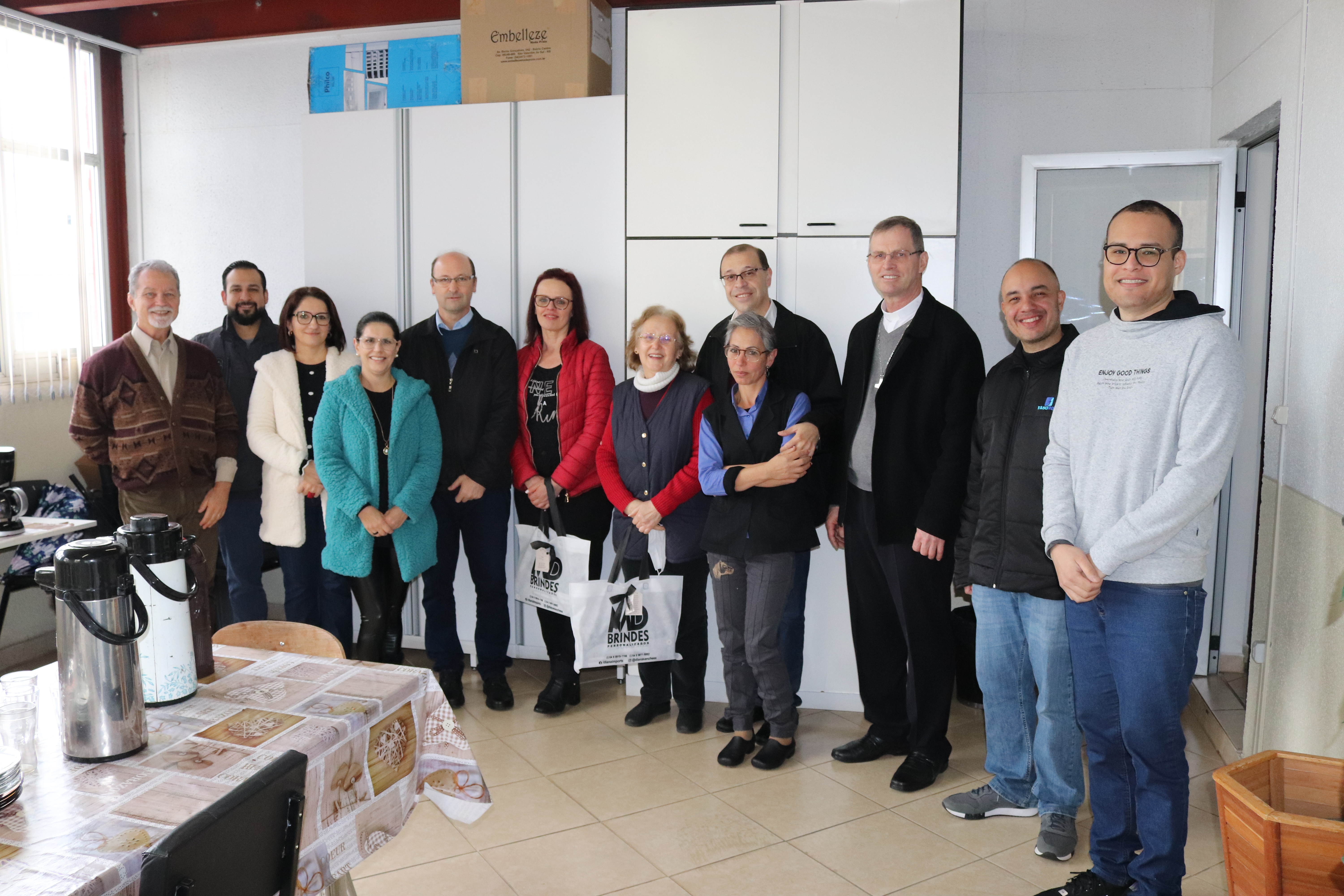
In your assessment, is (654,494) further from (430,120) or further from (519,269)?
(430,120)

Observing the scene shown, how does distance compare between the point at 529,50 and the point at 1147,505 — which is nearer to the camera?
the point at 1147,505

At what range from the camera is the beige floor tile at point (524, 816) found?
2.71m

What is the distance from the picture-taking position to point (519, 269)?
403 centimetres

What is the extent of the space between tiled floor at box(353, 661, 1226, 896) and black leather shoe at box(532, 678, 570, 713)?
0.50ft

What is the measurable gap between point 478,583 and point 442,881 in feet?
4.52

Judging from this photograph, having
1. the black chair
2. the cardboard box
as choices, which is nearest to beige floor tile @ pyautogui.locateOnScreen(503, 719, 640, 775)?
the black chair

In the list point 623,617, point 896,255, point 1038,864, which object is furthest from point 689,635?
point 896,255

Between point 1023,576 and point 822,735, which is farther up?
point 1023,576

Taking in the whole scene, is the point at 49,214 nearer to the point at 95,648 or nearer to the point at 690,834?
the point at 95,648

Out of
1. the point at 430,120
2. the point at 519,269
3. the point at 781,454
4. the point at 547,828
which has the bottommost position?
the point at 547,828

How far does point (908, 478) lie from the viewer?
2900 millimetres

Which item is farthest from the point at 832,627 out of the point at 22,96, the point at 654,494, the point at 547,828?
the point at 22,96

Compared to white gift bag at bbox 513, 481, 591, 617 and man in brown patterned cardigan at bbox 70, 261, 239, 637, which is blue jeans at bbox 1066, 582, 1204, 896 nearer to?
white gift bag at bbox 513, 481, 591, 617

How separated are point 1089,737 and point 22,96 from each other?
5.10 meters
